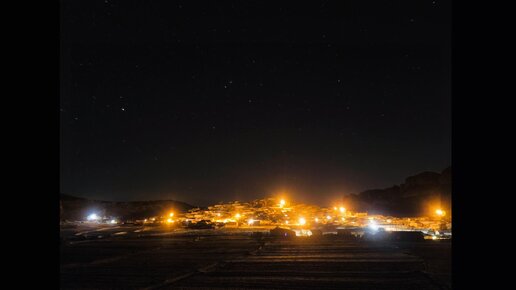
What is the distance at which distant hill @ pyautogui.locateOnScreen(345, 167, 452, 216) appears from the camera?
58491mm

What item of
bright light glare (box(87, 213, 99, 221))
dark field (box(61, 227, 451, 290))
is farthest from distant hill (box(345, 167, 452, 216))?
bright light glare (box(87, 213, 99, 221))

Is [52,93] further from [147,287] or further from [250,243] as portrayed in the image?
[250,243]

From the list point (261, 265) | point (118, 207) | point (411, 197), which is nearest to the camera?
point (261, 265)

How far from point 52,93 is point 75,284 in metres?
12.5

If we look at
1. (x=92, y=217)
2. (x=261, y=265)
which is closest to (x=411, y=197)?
(x=92, y=217)

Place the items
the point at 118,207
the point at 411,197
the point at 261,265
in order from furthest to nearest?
the point at 118,207, the point at 411,197, the point at 261,265

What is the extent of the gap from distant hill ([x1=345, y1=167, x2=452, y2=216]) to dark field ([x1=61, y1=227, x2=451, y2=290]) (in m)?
32.9

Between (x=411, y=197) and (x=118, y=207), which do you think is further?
(x=118, y=207)

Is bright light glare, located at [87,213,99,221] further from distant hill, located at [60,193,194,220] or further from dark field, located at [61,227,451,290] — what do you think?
dark field, located at [61,227,451,290]

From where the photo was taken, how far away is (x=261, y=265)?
16969mm

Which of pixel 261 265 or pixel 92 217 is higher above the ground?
pixel 261 265

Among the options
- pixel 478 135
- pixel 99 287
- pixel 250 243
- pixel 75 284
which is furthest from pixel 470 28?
pixel 250 243

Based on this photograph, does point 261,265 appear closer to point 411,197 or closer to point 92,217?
point 411,197

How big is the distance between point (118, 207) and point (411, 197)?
168 feet
